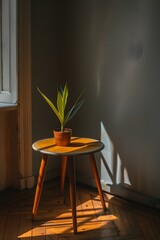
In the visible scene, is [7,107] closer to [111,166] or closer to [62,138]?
[62,138]

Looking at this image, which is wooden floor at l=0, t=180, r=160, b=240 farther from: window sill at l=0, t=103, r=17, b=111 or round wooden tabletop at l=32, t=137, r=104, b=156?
window sill at l=0, t=103, r=17, b=111

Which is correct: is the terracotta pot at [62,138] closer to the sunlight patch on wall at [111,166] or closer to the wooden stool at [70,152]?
the wooden stool at [70,152]

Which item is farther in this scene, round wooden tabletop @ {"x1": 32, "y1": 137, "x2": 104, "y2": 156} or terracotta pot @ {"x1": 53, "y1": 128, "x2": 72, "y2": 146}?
terracotta pot @ {"x1": 53, "y1": 128, "x2": 72, "y2": 146}

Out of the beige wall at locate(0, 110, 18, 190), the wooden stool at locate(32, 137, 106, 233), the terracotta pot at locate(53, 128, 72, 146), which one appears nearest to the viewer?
the wooden stool at locate(32, 137, 106, 233)

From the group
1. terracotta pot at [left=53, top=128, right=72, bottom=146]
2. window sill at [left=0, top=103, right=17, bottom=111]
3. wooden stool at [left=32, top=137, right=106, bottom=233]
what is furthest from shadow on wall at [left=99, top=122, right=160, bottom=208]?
window sill at [left=0, top=103, right=17, bottom=111]

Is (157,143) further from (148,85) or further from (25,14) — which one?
(25,14)

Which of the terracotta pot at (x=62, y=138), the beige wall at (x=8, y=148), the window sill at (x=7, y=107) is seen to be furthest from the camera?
the beige wall at (x=8, y=148)

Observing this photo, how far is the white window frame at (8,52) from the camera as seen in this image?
6.02 feet

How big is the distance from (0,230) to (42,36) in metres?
1.30

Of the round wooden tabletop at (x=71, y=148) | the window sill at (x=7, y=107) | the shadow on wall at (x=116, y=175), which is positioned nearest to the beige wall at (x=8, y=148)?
the window sill at (x=7, y=107)

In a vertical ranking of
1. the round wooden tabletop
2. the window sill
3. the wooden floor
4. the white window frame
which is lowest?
the wooden floor

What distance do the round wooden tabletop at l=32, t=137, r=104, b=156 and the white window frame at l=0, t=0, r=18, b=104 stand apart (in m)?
0.46

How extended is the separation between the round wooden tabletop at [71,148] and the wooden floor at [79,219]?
1.40ft

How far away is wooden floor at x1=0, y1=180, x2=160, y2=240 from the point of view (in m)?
1.47
